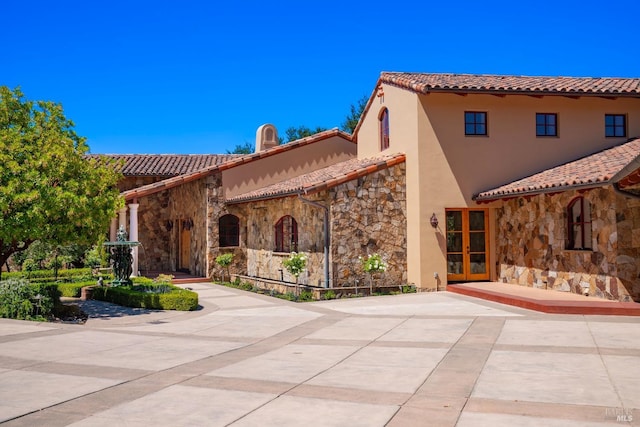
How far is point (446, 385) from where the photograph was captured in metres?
6.84

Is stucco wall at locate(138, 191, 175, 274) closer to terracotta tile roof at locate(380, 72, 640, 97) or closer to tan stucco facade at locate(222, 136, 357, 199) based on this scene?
tan stucco facade at locate(222, 136, 357, 199)

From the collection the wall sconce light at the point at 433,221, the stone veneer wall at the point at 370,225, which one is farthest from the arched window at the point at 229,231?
the wall sconce light at the point at 433,221

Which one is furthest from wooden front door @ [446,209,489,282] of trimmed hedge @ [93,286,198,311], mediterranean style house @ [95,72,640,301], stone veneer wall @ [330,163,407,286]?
trimmed hedge @ [93,286,198,311]

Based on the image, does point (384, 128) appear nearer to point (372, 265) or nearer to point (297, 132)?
point (372, 265)

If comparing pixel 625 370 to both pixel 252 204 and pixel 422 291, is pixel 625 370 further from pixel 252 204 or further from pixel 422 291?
A: pixel 252 204

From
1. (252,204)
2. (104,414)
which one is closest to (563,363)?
(104,414)

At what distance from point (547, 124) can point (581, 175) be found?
438 centimetres

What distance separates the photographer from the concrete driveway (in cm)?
580

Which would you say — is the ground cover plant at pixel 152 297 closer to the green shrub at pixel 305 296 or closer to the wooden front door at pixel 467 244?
the green shrub at pixel 305 296

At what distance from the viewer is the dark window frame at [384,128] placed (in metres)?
19.8

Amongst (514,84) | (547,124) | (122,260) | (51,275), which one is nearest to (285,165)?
(122,260)

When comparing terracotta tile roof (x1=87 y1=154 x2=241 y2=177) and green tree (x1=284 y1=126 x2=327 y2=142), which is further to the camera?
green tree (x1=284 y1=126 x2=327 y2=142)

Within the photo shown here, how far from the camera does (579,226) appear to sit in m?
14.4

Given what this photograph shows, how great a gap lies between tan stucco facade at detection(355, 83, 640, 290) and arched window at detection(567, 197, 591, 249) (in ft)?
9.66
